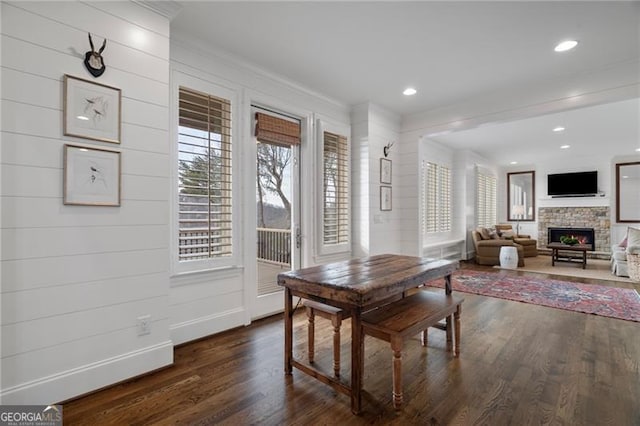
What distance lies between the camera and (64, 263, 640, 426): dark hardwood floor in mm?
1803

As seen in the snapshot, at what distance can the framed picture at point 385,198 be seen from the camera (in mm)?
4767

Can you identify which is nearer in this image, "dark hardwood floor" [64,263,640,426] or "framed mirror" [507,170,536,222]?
"dark hardwood floor" [64,263,640,426]

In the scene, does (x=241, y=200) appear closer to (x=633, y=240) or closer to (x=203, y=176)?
(x=203, y=176)

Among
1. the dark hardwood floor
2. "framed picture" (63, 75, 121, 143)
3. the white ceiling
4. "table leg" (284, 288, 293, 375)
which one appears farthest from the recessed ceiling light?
"framed picture" (63, 75, 121, 143)

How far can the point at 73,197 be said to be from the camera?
6.47 feet

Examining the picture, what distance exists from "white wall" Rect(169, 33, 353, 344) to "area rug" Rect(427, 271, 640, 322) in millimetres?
2775

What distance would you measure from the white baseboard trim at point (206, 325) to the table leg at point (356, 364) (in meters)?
1.69

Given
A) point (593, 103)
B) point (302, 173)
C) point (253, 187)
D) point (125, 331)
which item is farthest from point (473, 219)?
point (125, 331)

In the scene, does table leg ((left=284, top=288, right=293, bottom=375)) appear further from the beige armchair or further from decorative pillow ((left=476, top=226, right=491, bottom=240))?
decorative pillow ((left=476, top=226, right=491, bottom=240))

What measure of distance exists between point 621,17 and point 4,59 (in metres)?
4.43

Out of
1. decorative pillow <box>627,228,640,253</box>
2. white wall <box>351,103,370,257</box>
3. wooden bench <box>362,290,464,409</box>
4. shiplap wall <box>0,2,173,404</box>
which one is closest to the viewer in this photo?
shiplap wall <box>0,2,173,404</box>

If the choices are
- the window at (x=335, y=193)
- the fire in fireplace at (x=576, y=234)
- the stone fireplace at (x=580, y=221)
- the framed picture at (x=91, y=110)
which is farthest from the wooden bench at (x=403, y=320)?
the stone fireplace at (x=580, y=221)

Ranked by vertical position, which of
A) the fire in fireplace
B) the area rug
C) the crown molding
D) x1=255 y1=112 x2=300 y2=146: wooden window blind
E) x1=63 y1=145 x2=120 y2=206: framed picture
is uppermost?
the crown molding

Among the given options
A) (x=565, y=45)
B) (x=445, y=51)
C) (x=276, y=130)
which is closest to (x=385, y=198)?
(x=276, y=130)
